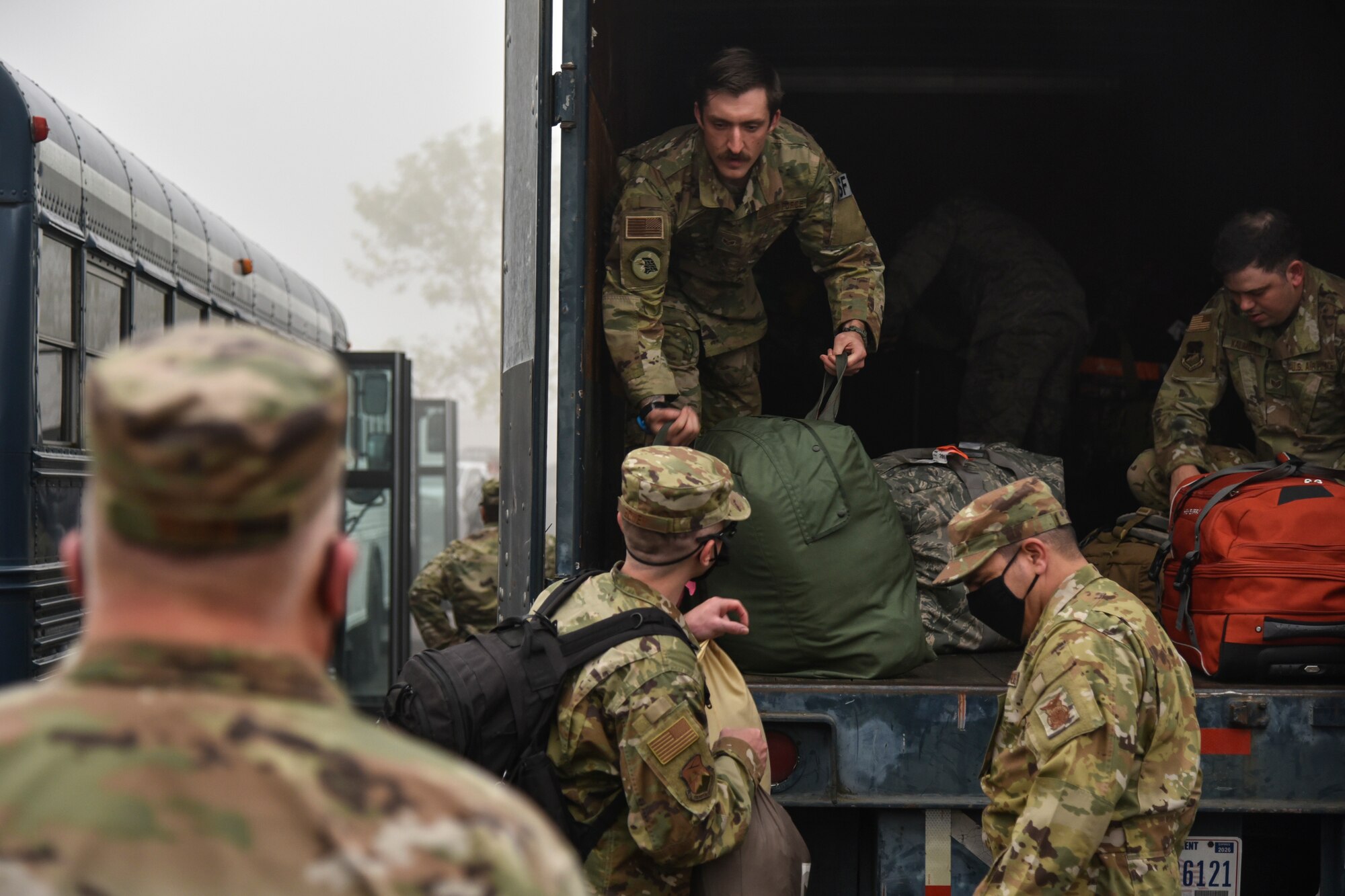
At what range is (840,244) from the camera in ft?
12.2

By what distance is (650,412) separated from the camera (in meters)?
3.22

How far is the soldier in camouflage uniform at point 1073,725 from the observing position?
1.92 m

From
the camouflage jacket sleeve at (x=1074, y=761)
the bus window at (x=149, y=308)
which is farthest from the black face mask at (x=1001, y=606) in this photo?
the bus window at (x=149, y=308)

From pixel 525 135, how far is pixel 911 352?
2.22 meters

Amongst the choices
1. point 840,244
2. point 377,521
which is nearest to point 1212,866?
point 840,244

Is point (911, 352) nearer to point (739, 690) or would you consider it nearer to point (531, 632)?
point (739, 690)

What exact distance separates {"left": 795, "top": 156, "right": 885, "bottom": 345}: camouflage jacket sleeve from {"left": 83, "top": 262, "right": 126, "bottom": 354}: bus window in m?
2.41

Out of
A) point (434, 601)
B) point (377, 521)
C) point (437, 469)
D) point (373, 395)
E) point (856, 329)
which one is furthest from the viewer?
point (437, 469)

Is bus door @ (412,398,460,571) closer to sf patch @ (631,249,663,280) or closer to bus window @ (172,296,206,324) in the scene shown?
bus window @ (172,296,206,324)

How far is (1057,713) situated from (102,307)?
3686mm

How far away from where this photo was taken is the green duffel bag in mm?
2910

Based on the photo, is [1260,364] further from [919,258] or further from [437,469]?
[437,469]

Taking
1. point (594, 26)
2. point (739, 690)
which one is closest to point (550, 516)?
point (739, 690)

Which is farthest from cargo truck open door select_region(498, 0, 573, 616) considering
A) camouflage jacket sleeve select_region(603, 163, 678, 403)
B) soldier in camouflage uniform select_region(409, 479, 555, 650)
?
soldier in camouflage uniform select_region(409, 479, 555, 650)
